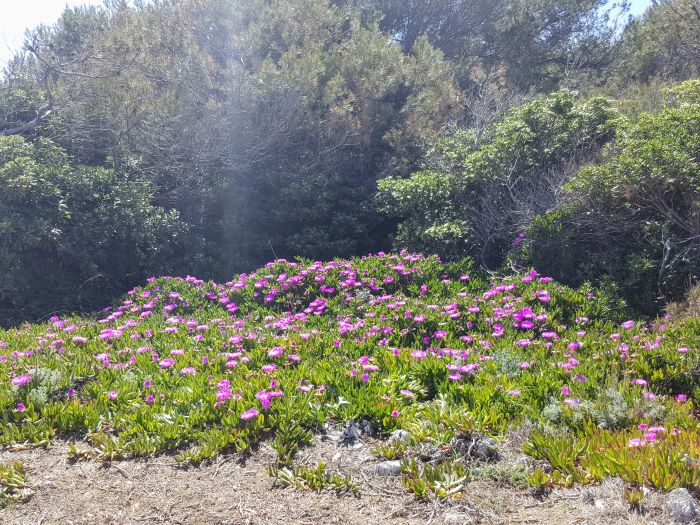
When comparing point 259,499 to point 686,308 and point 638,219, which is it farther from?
point 638,219

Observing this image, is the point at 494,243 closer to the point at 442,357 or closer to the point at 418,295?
the point at 418,295

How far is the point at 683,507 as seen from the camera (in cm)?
261

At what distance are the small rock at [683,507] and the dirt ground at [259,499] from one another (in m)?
0.05

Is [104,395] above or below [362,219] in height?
below

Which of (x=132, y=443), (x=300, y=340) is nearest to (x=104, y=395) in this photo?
(x=132, y=443)

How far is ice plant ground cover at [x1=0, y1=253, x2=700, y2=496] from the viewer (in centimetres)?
338

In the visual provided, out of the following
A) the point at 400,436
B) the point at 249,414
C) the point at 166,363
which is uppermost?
the point at 166,363

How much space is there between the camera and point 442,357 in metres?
4.64

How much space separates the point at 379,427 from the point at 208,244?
7.41 m

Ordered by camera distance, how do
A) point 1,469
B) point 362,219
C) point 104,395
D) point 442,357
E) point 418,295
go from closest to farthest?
point 1,469 → point 104,395 → point 442,357 → point 418,295 → point 362,219

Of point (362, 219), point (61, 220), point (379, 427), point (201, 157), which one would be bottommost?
point (379, 427)

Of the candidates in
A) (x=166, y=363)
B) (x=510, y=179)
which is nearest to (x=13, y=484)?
(x=166, y=363)

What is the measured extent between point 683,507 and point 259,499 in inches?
82.2

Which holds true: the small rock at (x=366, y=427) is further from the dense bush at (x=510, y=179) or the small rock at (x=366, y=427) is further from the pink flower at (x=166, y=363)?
the dense bush at (x=510, y=179)
